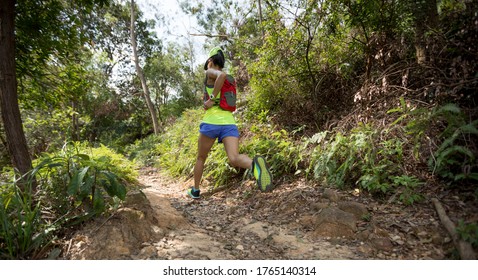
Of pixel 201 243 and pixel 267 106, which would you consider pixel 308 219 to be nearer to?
pixel 201 243

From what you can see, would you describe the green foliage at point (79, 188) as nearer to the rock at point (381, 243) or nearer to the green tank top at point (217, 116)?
the green tank top at point (217, 116)

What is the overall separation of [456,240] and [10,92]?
426 cm

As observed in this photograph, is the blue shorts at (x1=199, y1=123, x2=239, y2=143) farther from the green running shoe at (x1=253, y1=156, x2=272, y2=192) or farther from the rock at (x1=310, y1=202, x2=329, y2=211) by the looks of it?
the rock at (x1=310, y1=202, x2=329, y2=211)

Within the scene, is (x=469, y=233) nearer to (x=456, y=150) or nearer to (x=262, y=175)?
(x=456, y=150)

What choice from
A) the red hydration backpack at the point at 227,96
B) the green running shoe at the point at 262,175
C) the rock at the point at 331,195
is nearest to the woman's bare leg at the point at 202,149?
the red hydration backpack at the point at 227,96

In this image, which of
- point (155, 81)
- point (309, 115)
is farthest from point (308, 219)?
point (155, 81)

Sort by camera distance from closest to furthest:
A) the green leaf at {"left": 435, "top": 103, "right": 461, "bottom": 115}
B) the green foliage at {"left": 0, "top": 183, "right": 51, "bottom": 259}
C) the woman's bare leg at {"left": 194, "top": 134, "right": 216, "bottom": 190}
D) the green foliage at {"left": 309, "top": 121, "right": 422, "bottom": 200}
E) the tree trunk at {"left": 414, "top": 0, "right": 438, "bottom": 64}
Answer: the green foliage at {"left": 0, "top": 183, "right": 51, "bottom": 259} < the green leaf at {"left": 435, "top": 103, "right": 461, "bottom": 115} < the green foliage at {"left": 309, "top": 121, "right": 422, "bottom": 200} < the woman's bare leg at {"left": 194, "top": 134, "right": 216, "bottom": 190} < the tree trunk at {"left": 414, "top": 0, "right": 438, "bottom": 64}

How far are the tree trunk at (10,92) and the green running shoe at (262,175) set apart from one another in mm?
2388

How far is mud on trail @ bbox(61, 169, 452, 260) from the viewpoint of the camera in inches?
82.9

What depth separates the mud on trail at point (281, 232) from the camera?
82.9 inches

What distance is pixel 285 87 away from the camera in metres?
5.23

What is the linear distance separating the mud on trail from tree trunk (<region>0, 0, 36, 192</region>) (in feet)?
4.06

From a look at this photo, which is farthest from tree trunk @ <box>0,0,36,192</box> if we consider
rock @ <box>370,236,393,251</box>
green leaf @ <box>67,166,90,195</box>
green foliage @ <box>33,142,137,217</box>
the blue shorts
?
rock @ <box>370,236,393,251</box>

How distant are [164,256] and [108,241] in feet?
1.62
